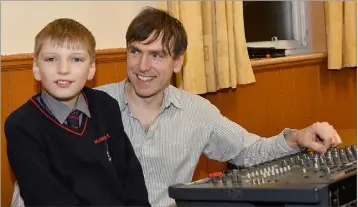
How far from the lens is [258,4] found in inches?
131

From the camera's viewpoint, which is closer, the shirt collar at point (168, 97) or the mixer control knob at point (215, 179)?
the mixer control knob at point (215, 179)

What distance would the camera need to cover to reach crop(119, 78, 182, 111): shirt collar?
194cm

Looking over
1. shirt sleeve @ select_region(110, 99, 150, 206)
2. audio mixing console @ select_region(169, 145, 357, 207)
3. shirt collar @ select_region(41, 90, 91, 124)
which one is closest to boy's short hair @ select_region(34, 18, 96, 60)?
shirt collar @ select_region(41, 90, 91, 124)

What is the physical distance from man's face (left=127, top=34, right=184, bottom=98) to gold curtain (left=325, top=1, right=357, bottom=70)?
1.49 metres

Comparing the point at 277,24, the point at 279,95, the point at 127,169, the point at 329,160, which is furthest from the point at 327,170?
the point at 277,24

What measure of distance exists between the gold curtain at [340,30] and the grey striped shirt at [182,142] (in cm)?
129

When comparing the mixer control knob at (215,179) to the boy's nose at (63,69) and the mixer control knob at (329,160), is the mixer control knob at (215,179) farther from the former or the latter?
the boy's nose at (63,69)

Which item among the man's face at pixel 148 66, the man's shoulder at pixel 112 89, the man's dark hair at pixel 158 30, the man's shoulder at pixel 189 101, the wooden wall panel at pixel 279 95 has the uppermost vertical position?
the man's dark hair at pixel 158 30

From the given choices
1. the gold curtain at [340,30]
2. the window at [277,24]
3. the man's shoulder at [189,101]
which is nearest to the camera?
the man's shoulder at [189,101]

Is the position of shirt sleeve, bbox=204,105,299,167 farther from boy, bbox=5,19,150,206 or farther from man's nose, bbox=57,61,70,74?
man's nose, bbox=57,61,70,74

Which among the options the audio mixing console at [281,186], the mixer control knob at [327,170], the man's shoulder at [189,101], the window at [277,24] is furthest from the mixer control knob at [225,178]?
the window at [277,24]

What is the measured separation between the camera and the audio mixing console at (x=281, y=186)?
129cm

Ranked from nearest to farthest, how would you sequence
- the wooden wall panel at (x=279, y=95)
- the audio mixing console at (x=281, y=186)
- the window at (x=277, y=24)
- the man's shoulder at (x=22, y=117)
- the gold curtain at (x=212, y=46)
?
1. the audio mixing console at (x=281, y=186)
2. the man's shoulder at (x=22, y=117)
3. the wooden wall panel at (x=279, y=95)
4. the gold curtain at (x=212, y=46)
5. the window at (x=277, y=24)

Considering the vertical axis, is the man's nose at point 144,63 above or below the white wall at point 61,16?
below
